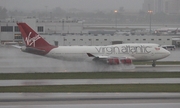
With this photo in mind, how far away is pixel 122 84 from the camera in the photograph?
1083 inches

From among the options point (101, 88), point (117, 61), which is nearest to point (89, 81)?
point (101, 88)

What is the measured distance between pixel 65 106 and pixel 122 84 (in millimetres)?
8090

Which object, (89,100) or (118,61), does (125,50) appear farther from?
(89,100)

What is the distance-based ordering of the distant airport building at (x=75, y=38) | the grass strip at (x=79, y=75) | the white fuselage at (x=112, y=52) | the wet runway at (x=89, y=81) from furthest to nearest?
1. the distant airport building at (x=75, y=38)
2. the white fuselage at (x=112, y=52)
3. the grass strip at (x=79, y=75)
4. the wet runway at (x=89, y=81)

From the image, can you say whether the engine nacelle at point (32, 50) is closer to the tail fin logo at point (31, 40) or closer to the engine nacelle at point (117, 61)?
the tail fin logo at point (31, 40)

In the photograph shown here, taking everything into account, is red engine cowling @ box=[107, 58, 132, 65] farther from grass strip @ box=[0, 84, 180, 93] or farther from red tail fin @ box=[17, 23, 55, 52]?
grass strip @ box=[0, 84, 180, 93]

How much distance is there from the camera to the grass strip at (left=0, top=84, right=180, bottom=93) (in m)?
24.9

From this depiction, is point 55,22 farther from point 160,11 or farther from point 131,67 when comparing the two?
point 160,11

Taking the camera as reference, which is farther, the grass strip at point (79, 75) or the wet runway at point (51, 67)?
the wet runway at point (51, 67)

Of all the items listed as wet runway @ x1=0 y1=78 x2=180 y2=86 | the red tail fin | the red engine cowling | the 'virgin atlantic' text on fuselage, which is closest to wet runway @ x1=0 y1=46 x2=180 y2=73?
the red engine cowling

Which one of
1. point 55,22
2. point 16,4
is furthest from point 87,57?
point 55,22

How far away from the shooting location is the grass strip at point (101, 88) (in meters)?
24.9

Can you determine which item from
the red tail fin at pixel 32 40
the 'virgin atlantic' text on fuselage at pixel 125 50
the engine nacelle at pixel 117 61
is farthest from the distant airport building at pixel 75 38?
the engine nacelle at pixel 117 61

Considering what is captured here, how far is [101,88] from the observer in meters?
25.7
